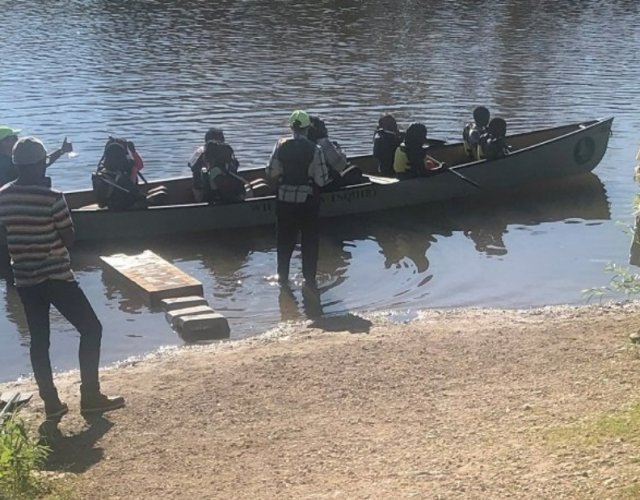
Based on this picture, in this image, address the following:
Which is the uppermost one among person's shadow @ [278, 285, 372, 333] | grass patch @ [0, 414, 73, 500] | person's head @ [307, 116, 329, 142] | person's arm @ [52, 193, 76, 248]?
person's head @ [307, 116, 329, 142]

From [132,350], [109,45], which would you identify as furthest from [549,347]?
[109,45]

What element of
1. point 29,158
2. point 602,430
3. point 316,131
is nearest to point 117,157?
point 316,131

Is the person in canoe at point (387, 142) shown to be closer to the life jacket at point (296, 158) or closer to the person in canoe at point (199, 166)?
the person in canoe at point (199, 166)

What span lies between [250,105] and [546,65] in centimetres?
922

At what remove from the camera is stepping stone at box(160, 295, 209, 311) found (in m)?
11.5

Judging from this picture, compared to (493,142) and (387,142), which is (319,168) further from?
(493,142)

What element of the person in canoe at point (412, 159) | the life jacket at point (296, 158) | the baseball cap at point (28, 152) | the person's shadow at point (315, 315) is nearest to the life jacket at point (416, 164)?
the person in canoe at point (412, 159)

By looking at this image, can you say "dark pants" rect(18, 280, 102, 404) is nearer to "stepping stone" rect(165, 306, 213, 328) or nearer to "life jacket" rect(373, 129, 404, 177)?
"stepping stone" rect(165, 306, 213, 328)

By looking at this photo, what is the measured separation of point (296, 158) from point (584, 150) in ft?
23.8

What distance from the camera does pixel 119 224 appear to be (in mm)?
14250

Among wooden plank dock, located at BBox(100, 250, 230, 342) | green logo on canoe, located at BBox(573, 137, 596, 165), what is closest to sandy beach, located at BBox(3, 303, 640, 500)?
wooden plank dock, located at BBox(100, 250, 230, 342)

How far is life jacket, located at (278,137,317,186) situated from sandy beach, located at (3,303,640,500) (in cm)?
221

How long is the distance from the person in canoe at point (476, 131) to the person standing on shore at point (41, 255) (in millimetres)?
10055

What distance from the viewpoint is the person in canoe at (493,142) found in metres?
16.6
